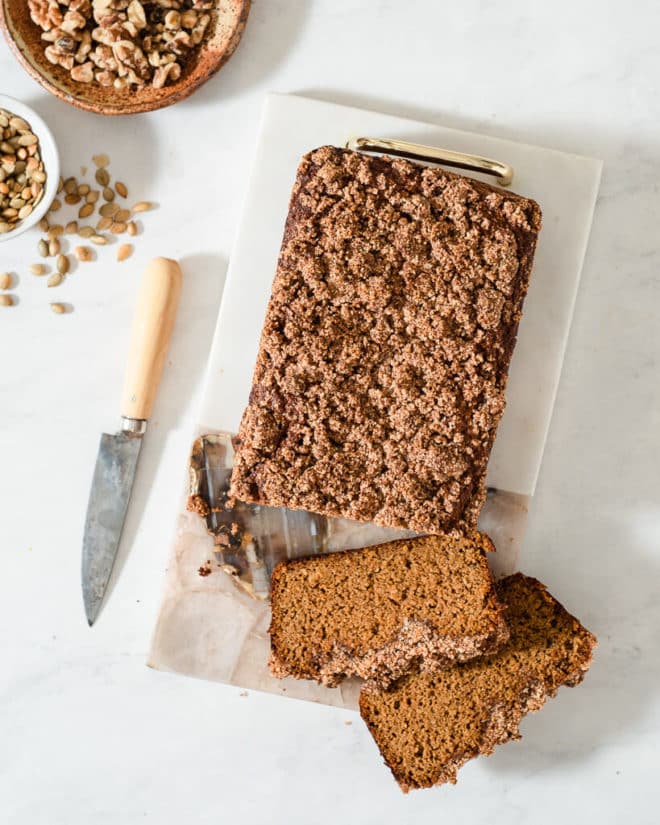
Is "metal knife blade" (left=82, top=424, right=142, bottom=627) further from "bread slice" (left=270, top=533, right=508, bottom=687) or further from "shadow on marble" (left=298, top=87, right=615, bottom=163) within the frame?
"shadow on marble" (left=298, top=87, right=615, bottom=163)

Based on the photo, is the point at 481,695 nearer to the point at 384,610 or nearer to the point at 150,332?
the point at 384,610

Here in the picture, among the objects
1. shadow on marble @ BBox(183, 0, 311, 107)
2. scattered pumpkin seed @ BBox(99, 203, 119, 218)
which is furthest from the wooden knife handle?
shadow on marble @ BBox(183, 0, 311, 107)

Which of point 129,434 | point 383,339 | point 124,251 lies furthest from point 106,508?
point 383,339

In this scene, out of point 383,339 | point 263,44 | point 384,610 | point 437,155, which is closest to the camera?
point 383,339

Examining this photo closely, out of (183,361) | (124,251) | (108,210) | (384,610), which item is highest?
(108,210)

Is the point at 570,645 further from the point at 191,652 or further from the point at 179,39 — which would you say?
the point at 179,39

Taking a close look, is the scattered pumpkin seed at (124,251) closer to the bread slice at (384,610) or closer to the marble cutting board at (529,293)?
the marble cutting board at (529,293)

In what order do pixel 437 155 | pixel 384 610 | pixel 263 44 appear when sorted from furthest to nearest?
pixel 263 44 → pixel 384 610 → pixel 437 155

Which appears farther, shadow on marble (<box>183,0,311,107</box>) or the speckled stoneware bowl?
shadow on marble (<box>183,0,311,107</box>)

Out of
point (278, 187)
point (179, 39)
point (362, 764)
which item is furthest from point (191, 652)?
point (179, 39)
